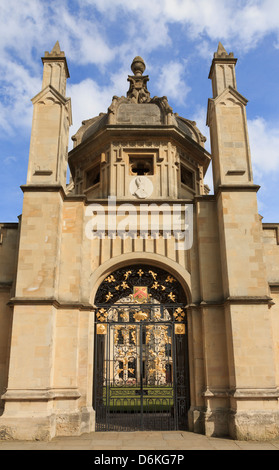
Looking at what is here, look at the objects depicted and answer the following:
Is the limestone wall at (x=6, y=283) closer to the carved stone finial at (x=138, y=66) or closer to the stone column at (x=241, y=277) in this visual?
the stone column at (x=241, y=277)

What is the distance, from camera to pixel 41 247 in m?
11.6

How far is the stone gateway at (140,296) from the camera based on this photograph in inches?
412

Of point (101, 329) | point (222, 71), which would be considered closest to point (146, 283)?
point (101, 329)

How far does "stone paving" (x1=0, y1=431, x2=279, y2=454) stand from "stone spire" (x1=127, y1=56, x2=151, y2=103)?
15.0 m

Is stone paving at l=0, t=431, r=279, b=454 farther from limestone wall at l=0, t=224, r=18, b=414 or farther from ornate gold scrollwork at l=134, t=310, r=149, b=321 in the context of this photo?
ornate gold scrollwork at l=134, t=310, r=149, b=321

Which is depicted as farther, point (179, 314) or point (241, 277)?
point (179, 314)

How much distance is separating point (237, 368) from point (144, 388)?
3.12 m

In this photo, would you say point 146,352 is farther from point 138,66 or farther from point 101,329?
point 138,66

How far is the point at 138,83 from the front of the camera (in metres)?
20.9

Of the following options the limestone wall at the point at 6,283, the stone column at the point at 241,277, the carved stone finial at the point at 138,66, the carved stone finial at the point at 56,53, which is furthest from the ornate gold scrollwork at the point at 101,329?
the carved stone finial at the point at 138,66

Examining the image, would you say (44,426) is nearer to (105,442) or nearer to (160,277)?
(105,442)

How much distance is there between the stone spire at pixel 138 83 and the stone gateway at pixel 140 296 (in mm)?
6060

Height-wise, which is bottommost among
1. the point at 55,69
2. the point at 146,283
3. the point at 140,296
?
the point at 140,296

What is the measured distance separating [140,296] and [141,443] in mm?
4301
